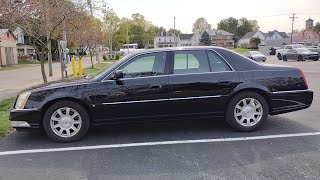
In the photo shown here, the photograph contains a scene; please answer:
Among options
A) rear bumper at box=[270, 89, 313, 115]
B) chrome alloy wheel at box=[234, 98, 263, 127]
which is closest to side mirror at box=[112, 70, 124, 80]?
chrome alloy wheel at box=[234, 98, 263, 127]

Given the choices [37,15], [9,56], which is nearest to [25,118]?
[37,15]

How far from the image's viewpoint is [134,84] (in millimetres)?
5625

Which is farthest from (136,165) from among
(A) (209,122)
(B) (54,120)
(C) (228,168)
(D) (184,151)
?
(A) (209,122)

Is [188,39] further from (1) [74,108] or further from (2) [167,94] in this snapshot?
(1) [74,108]

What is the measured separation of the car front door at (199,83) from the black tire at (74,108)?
1432 millimetres

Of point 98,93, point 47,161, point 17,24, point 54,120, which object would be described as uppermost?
point 17,24

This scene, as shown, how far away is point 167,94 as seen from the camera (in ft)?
18.7

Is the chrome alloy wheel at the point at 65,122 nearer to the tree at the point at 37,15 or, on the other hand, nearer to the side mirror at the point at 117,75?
the side mirror at the point at 117,75

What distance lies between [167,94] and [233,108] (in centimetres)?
119

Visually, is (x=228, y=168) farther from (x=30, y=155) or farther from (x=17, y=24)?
(x=17, y=24)

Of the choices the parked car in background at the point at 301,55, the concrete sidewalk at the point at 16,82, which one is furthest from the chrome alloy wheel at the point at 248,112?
the parked car in background at the point at 301,55

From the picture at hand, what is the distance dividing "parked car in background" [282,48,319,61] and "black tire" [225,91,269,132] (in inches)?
1132

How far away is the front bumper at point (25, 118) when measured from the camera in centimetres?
554

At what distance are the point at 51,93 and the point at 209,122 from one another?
3055 mm
